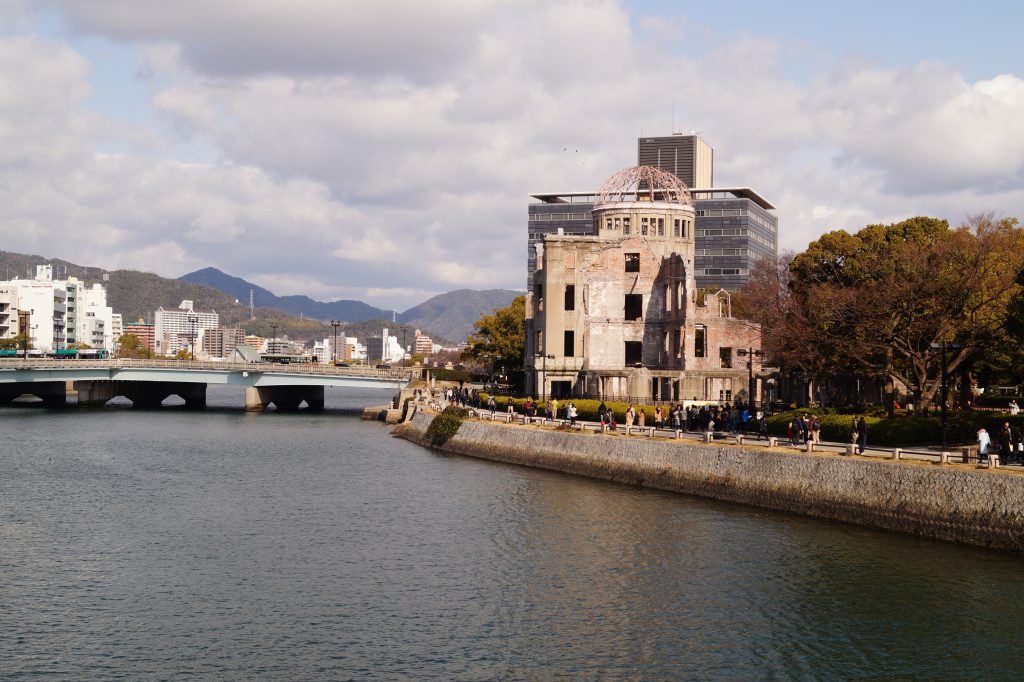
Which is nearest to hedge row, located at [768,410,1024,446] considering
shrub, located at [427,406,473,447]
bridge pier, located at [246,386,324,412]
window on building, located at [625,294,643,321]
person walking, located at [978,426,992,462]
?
person walking, located at [978,426,992,462]

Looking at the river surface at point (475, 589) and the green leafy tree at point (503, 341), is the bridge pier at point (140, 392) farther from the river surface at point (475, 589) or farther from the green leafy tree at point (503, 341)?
the river surface at point (475, 589)

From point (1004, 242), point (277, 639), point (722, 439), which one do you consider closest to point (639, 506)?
point (722, 439)

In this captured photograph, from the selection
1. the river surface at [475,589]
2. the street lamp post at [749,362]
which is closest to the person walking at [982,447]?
the river surface at [475,589]

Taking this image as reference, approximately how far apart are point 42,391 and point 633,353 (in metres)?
87.7

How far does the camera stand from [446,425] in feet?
246

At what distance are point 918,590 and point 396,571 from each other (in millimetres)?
18152

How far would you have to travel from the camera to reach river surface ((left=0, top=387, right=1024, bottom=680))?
26969 mm

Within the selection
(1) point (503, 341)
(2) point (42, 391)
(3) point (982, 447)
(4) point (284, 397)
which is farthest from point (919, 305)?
(2) point (42, 391)

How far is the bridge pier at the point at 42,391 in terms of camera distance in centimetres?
13038

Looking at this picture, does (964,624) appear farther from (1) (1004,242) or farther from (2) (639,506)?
(1) (1004,242)

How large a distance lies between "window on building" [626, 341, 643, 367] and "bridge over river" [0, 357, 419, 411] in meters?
41.5

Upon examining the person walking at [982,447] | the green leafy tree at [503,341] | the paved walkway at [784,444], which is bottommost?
the paved walkway at [784,444]

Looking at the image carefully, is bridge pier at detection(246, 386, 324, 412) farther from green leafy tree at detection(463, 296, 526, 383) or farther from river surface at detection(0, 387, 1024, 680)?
river surface at detection(0, 387, 1024, 680)

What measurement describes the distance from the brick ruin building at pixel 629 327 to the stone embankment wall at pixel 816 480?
19.3 m
